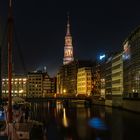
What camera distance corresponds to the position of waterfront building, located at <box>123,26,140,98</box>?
463 ft

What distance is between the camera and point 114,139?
2869 inches

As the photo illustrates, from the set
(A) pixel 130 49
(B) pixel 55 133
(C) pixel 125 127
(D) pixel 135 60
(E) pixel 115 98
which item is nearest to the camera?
(B) pixel 55 133

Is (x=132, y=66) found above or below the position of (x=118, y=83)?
above

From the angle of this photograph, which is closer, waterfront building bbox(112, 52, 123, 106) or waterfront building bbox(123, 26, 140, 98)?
waterfront building bbox(123, 26, 140, 98)

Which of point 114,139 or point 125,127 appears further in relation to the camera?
point 125,127

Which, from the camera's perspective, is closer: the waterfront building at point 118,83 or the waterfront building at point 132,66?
the waterfront building at point 132,66

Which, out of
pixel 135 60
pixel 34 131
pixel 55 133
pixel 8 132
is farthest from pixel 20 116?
pixel 135 60

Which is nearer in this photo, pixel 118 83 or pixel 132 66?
pixel 132 66

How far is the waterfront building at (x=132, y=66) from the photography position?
141250 mm

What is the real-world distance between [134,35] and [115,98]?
39.4m

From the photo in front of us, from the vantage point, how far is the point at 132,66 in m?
152

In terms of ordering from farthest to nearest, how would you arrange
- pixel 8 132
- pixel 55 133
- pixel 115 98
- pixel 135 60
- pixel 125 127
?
1. pixel 115 98
2. pixel 135 60
3. pixel 125 127
4. pixel 55 133
5. pixel 8 132

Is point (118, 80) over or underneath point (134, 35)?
underneath

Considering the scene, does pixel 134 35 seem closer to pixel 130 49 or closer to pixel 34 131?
pixel 130 49
